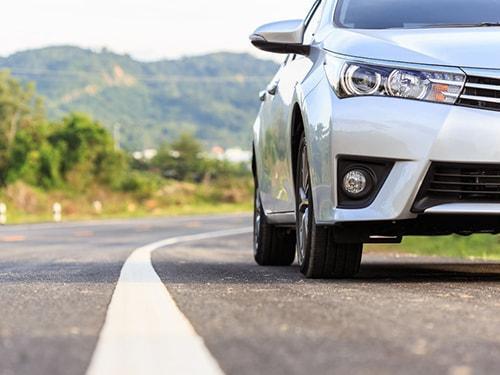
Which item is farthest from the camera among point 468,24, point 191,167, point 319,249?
point 191,167

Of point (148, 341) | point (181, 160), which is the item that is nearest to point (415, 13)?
point (148, 341)

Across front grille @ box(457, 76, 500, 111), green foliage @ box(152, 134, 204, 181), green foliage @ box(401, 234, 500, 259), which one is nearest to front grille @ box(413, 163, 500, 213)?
front grille @ box(457, 76, 500, 111)

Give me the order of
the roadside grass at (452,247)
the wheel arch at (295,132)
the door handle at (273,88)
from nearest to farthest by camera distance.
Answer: the wheel arch at (295,132), the door handle at (273,88), the roadside grass at (452,247)

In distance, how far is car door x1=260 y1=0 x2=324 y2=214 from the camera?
6984mm

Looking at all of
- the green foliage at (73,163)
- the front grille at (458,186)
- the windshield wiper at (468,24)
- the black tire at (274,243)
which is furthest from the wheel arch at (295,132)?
the green foliage at (73,163)

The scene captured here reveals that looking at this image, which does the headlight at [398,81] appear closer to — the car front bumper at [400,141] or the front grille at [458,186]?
the car front bumper at [400,141]

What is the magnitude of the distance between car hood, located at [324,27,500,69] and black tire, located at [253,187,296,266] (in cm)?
256

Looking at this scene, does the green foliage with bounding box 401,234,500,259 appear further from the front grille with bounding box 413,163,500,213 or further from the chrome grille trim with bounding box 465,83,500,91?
the chrome grille trim with bounding box 465,83,500,91

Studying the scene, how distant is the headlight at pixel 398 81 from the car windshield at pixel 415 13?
602 mm

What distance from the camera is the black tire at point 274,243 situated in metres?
8.64

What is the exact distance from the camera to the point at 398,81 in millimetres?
5871

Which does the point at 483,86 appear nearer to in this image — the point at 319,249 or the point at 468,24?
the point at 468,24

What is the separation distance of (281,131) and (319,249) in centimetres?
116

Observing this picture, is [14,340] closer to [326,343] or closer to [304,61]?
[326,343]
